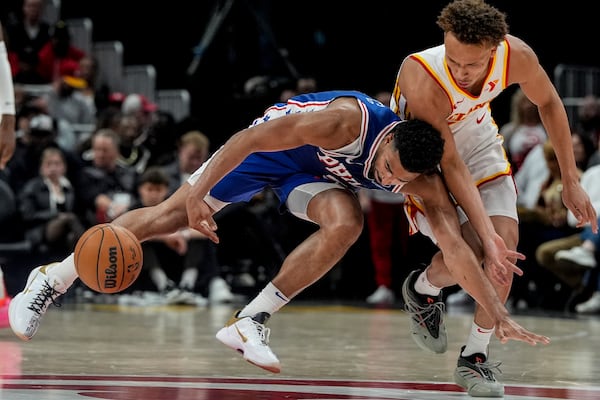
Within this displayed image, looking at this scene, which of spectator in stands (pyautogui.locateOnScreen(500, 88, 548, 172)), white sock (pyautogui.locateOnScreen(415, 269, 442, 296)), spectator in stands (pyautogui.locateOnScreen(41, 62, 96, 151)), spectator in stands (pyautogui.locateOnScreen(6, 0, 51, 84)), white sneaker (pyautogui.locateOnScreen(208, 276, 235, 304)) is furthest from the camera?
spectator in stands (pyautogui.locateOnScreen(6, 0, 51, 84))

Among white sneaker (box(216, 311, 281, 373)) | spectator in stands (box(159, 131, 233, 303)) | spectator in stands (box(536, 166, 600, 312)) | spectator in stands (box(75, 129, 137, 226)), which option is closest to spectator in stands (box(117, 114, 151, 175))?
spectator in stands (box(75, 129, 137, 226))

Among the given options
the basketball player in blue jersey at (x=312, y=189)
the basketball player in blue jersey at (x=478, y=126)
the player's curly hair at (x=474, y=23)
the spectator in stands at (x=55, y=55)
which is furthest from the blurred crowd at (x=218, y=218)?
the player's curly hair at (x=474, y=23)

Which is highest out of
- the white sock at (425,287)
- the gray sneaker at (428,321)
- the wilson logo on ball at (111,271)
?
the wilson logo on ball at (111,271)

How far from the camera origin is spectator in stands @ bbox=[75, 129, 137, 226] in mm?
9648

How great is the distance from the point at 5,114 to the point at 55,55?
20.7 feet

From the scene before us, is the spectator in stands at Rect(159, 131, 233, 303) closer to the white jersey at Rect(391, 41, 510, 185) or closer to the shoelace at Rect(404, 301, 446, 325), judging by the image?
the shoelace at Rect(404, 301, 446, 325)

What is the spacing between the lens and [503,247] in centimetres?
442

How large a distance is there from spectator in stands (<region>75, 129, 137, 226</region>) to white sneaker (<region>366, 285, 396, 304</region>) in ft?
7.17

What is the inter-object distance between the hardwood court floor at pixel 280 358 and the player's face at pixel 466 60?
3.91 feet

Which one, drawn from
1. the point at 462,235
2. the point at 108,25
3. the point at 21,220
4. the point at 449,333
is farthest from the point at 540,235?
the point at 108,25

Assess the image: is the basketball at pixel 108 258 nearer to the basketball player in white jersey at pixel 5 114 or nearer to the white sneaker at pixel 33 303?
the white sneaker at pixel 33 303

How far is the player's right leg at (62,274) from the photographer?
5.10 metres

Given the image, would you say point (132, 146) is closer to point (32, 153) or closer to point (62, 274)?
point (32, 153)

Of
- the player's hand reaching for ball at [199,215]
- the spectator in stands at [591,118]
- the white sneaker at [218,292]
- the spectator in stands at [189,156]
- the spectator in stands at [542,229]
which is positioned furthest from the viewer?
the spectator in stands at [591,118]
